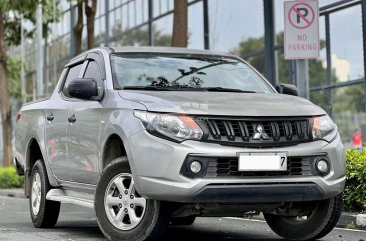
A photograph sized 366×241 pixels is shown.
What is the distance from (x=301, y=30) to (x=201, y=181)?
4520 millimetres

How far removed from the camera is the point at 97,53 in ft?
26.9

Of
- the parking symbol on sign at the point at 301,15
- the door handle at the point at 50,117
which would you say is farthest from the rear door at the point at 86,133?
the parking symbol on sign at the point at 301,15

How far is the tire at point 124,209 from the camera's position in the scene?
649 cm

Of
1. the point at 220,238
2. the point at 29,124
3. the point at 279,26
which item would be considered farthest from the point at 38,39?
the point at 220,238

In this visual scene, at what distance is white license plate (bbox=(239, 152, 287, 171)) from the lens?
635cm

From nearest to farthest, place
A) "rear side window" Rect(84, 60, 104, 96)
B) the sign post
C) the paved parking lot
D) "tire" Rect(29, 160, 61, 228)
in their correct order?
"rear side window" Rect(84, 60, 104, 96), the paved parking lot, "tire" Rect(29, 160, 61, 228), the sign post

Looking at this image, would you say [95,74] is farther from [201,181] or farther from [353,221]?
[353,221]

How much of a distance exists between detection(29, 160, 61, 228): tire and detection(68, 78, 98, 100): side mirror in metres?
1.69

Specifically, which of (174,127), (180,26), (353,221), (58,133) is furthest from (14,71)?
(174,127)

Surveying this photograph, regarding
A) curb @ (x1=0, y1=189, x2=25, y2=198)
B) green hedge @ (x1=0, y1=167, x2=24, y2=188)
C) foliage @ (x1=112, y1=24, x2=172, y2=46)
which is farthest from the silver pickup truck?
foliage @ (x1=112, y1=24, x2=172, y2=46)

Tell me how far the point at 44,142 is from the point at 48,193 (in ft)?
1.96

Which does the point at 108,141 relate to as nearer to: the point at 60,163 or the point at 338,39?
the point at 60,163

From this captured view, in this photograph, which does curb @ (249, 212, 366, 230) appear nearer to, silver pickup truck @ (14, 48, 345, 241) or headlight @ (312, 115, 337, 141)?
silver pickup truck @ (14, 48, 345, 241)

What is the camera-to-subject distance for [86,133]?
760 cm
